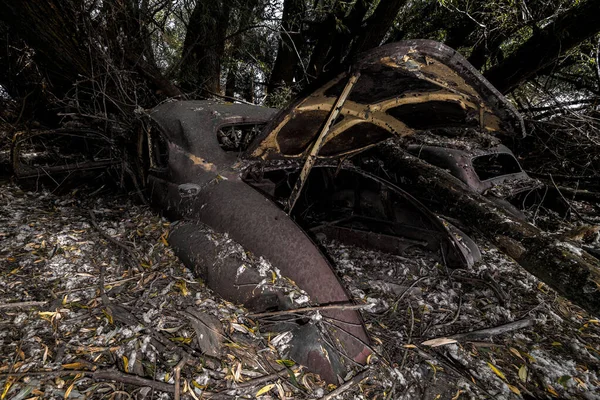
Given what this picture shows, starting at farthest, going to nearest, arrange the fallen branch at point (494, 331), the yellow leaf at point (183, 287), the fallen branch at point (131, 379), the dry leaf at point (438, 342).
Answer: the fallen branch at point (494, 331) → the dry leaf at point (438, 342) → the yellow leaf at point (183, 287) → the fallen branch at point (131, 379)

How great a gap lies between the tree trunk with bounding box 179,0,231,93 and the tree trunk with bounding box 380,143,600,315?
222 inches

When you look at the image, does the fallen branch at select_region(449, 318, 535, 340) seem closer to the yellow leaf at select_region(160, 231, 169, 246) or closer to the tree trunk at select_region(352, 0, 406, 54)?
the yellow leaf at select_region(160, 231, 169, 246)

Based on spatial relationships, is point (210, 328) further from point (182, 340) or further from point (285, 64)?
point (285, 64)

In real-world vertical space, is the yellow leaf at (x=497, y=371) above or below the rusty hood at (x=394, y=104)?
below

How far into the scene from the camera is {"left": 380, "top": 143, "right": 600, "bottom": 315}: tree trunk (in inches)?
68.2

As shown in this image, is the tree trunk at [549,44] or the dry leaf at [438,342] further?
the tree trunk at [549,44]

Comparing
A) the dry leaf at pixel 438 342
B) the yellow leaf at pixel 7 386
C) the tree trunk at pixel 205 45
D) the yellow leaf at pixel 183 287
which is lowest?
the yellow leaf at pixel 7 386

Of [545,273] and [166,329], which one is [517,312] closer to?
[545,273]

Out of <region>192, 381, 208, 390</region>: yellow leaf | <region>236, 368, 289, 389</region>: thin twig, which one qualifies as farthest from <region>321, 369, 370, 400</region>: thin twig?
<region>192, 381, 208, 390</region>: yellow leaf

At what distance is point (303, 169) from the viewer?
7.78 ft

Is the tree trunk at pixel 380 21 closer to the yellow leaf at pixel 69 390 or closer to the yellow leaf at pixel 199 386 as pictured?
the yellow leaf at pixel 199 386

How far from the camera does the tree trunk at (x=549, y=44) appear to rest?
4262 mm

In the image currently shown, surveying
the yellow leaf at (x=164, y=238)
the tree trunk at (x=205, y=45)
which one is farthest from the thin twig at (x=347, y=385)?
the tree trunk at (x=205, y=45)

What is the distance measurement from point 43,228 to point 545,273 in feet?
13.1
